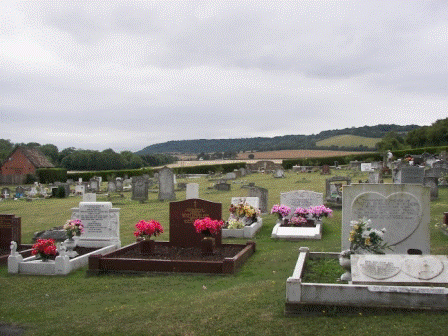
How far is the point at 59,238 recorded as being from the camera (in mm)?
16500

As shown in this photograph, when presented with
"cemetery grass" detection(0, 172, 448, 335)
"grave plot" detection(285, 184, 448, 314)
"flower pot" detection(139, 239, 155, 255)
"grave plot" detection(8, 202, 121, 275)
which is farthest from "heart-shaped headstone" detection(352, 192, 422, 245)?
"grave plot" detection(8, 202, 121, 275)

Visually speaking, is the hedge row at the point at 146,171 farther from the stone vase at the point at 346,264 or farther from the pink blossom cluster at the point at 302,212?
the stone vase at the point at 346,264

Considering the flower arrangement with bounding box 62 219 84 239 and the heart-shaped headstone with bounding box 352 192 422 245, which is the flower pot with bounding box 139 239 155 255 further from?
the heart-shaped headstone with bounding box 352 192 422 245

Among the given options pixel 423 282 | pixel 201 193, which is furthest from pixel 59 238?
pixel 201 193

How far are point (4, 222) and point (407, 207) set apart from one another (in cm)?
1085

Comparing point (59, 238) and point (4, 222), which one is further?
point (59, 238)

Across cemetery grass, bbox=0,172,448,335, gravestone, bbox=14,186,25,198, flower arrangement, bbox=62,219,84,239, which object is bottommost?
gravestone, bbox=14,186,25,198

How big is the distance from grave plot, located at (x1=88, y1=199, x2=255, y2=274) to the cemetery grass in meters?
0.24

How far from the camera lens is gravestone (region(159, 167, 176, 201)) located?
2883 cm

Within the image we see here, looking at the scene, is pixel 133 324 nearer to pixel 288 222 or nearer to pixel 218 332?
pixel 218 332

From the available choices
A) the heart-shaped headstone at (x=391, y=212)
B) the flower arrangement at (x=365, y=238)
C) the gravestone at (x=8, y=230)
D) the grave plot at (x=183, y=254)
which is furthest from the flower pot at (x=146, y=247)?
the flower arrangement at (x=365, y=238)

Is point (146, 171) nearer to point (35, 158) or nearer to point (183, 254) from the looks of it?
point (35, 158)

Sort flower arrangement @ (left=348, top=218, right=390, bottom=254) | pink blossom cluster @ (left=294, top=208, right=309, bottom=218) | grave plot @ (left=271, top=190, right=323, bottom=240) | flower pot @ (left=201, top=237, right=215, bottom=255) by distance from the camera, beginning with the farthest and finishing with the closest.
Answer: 1. pink blossom cluster @ (left=294, top=208, right=309, bottom=218)
2. grave plot @ (left=271, top=190, right=323, bottom=240)
3. flower pot @ (left=201, top=237, right=215, bottom=255)
4. flower arrangement @ (left=348, top=218, right=390, bottom=254)

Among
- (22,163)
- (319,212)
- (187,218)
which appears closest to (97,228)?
(187,218)
